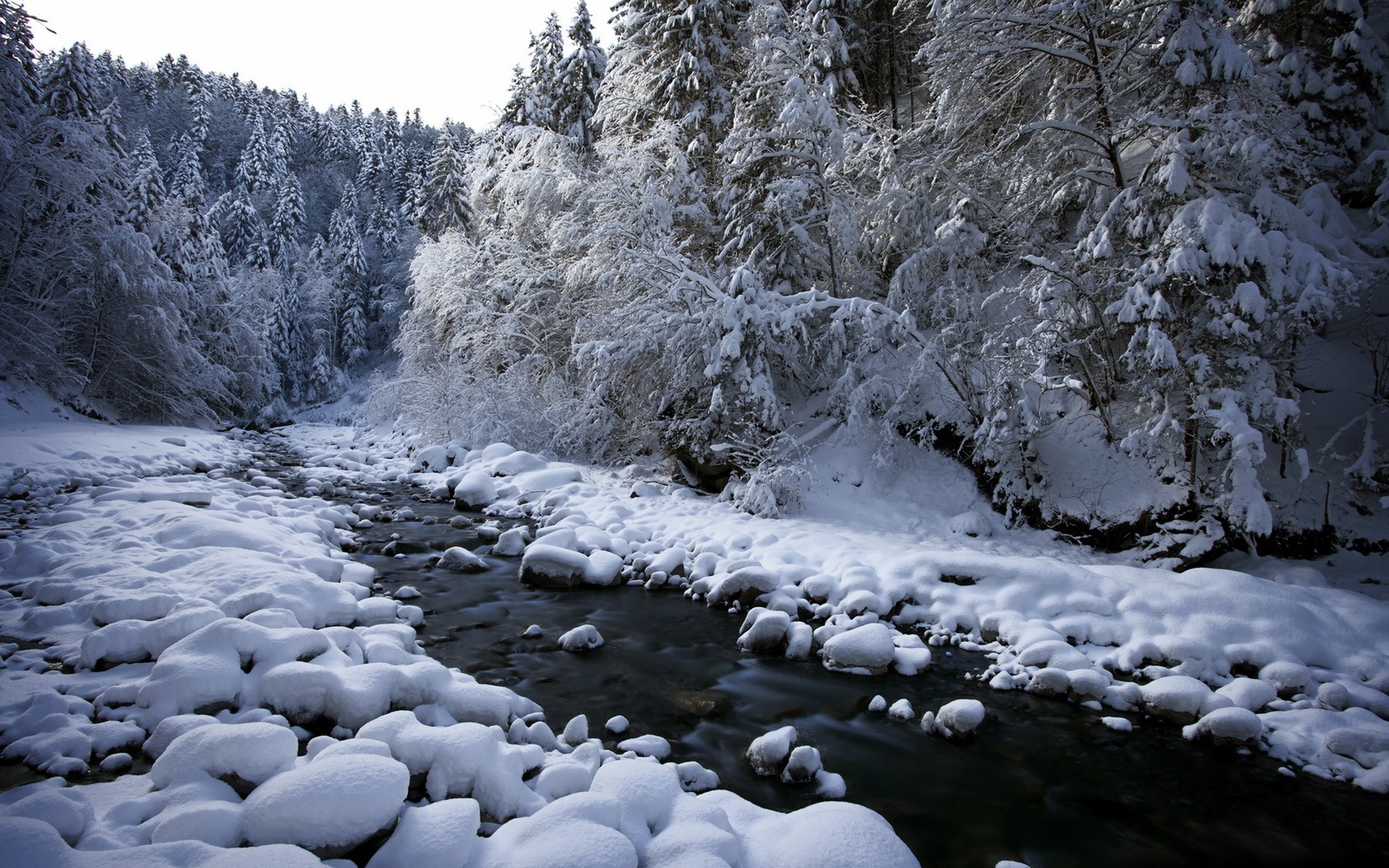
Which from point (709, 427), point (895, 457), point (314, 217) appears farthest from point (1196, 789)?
point (314, 217)

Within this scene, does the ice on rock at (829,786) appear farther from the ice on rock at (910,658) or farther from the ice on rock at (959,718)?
the ice on rock at (910,658)

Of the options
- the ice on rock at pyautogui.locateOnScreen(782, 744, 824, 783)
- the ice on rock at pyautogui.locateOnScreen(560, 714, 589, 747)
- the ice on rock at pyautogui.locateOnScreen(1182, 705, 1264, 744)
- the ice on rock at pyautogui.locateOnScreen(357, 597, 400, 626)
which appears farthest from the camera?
the ice on rock at pyautogui.locateOnScreen(357, 597, 400, 626)

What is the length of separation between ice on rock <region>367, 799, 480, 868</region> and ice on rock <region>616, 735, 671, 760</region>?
1.35m

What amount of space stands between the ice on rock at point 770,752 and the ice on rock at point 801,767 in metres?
0.05

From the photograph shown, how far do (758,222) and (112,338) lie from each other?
18931mm

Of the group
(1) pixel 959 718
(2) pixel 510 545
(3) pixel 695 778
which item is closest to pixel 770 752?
(3) pixel 695 778

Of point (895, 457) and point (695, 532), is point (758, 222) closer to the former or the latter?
point (895, 457)

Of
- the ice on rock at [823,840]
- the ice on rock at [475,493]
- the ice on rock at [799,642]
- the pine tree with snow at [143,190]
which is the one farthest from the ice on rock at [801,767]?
the pine tree with snow at [143,190]

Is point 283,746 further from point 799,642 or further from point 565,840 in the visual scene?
point 799,642

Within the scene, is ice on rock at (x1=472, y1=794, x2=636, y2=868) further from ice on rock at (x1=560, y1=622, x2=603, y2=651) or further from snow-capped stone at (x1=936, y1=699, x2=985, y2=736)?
ice on rock at (x1=560, y1=622, x2=603, y2=651)

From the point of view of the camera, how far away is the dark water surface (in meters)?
3.48

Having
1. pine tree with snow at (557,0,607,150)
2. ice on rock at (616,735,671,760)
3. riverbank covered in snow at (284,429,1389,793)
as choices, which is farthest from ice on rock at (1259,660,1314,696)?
pine tree with snow at (557,0,607,150)

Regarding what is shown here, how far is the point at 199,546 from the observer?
6055 millimetres

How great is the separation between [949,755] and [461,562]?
5690 millimetres
